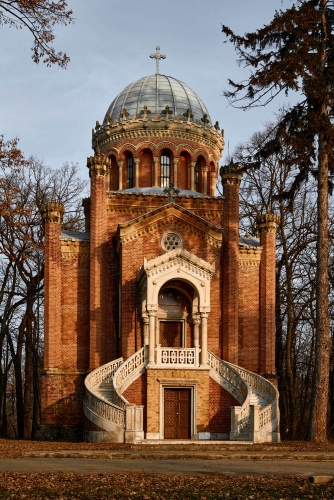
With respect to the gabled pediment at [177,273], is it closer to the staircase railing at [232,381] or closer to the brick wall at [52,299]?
the staircase railing at [232,381]

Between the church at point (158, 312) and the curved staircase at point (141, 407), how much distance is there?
0.05 metres

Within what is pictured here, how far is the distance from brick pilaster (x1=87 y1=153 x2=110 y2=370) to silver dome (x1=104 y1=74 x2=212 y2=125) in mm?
5952

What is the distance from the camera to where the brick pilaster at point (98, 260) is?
3241cm

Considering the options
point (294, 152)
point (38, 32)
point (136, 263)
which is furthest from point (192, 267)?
point (38, 32)

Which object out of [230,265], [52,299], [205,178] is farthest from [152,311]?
[205,178]

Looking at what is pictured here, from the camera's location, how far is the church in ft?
96.8

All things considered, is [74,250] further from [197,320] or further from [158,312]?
[197,320]

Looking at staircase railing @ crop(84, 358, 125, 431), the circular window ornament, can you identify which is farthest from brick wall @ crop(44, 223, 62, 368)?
the circular window ornament

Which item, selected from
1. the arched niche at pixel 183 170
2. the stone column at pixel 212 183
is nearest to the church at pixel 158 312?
the arched niche at pixel 183 170

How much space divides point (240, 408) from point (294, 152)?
896cm

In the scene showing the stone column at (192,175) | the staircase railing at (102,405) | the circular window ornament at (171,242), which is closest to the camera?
the staircase railing at (102,405)

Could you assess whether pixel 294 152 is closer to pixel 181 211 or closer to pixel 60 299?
pixel 181 211

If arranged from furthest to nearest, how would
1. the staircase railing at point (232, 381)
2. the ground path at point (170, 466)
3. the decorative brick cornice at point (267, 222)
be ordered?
the decorative brick cornice at point (267, 222)
the staircase railing at point (232, 381)
the ground path at point (170, 466)

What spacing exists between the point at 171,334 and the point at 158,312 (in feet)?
3.44
